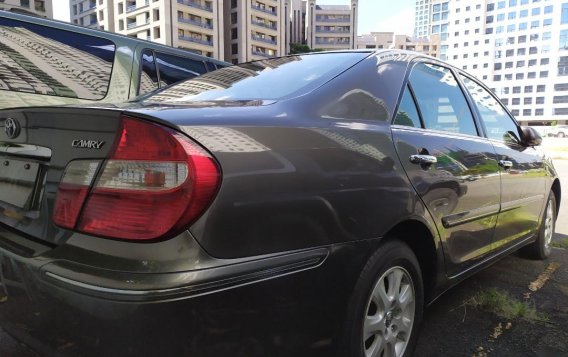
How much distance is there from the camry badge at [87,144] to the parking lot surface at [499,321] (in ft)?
3.36

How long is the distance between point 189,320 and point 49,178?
75 centimetres

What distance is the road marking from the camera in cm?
356

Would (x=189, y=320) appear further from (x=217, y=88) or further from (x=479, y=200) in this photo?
(x=479, y=200)

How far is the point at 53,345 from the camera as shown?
147 centimetres

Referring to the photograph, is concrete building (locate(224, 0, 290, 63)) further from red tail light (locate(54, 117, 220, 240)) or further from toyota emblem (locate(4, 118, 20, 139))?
red tail light (locate(54, 117, 220, 240))

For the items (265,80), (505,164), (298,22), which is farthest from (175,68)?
(298,22)

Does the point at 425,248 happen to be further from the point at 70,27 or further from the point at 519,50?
the point at 519,50

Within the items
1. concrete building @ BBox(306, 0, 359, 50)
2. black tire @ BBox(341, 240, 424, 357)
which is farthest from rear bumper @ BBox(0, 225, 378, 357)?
concrete building @ BBox(306, 0, 359, 50)

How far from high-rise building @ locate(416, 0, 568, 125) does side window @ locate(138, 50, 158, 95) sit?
352 ft

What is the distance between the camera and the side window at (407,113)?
7.61 ft

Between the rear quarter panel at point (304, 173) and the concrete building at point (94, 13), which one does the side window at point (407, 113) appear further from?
the concrete building at point (94, 13)

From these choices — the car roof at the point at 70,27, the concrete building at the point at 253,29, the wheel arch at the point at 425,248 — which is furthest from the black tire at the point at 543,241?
the concrete building at the point at 253,29

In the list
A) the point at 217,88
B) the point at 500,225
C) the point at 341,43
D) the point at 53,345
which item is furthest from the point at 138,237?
the point at 341,43

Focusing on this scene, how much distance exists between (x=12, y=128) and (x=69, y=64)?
2.39m
